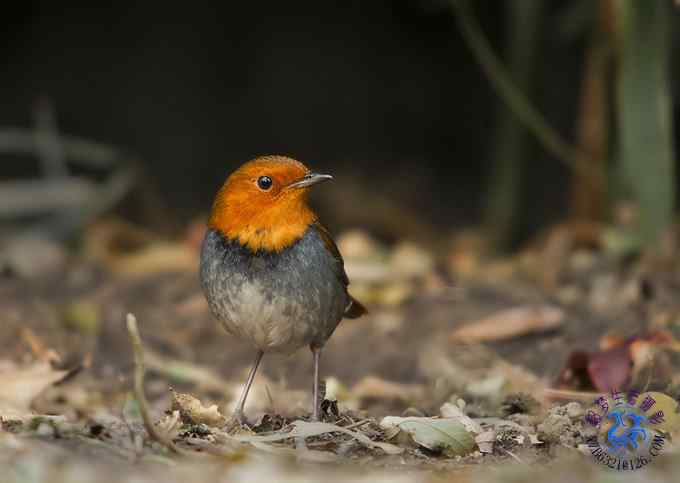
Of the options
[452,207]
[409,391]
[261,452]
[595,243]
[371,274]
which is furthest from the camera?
[452,207]

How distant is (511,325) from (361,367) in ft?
2.38

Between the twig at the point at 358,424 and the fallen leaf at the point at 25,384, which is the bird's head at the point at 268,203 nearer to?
the twig at the point at 358,424

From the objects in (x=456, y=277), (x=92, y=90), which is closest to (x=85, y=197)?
(x=92, y=90)

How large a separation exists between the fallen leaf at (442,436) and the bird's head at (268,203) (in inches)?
33.6

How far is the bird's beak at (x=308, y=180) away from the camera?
3.75 meters

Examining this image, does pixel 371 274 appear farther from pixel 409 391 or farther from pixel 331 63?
pixel 331 63

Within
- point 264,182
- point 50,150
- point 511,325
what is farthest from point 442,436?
point 50,150

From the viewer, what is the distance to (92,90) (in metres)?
9.07

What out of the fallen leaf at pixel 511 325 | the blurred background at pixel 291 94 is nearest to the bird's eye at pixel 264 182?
the fallen leaf at pixel 511 325

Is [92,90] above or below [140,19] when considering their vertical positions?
below

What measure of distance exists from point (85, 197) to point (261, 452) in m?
4.57

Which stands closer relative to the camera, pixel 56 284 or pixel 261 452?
pixel 261 452

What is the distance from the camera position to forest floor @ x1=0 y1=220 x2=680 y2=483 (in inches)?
113

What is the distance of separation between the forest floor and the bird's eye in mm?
778
